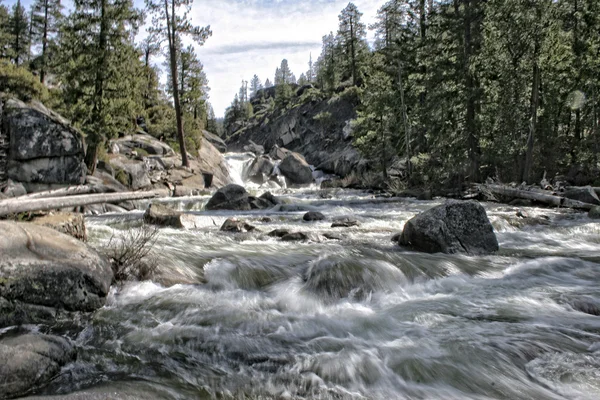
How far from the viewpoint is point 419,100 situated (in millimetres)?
31141

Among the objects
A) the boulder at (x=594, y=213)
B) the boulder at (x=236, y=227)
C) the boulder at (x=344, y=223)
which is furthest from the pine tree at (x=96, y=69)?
the boulder at (x=594, y=213)

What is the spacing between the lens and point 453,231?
849 cm

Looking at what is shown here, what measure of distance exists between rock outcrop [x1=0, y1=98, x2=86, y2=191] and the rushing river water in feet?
29.3

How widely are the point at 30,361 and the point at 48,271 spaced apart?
69.3 inches

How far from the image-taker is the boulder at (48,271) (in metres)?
4.36

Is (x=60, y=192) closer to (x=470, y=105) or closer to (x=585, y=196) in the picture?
(x=585, y=196)

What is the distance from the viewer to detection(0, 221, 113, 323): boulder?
436 cm

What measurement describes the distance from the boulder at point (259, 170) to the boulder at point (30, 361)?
31.8 meters

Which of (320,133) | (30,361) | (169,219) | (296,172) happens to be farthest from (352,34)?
(30,361)

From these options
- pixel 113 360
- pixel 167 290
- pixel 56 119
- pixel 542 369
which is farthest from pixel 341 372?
pixel 56 119

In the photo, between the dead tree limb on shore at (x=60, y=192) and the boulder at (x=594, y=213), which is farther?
the boulder at (x=594, y=213)

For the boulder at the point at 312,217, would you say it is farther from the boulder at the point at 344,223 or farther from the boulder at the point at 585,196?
the boulder at the point at 585,196

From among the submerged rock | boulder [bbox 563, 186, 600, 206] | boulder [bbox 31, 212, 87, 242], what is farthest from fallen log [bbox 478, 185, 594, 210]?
boulder [bbox 31, 212, 87, 242]

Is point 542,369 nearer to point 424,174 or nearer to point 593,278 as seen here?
point 593,278
